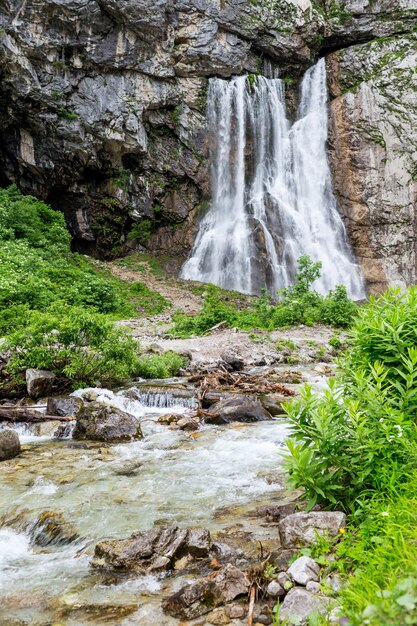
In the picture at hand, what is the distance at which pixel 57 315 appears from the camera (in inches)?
430

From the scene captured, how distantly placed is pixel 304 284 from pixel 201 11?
2027 cm

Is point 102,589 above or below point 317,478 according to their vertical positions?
below

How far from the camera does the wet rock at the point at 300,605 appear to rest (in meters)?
2.63

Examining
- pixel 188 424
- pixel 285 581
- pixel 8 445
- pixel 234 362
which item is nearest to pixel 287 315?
pixel 234 362

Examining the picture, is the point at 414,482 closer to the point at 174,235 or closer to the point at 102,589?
the point at 102,589

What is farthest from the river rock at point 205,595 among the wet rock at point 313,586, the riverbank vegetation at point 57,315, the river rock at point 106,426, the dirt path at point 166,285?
the dirt path at point 166,285

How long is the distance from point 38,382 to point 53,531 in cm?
Result: 560

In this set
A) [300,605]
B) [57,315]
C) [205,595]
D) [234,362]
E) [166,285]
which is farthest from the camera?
[166,285]

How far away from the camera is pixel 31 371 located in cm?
977

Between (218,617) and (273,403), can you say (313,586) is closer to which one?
(218,617)

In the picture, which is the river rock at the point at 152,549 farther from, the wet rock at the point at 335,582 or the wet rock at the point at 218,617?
the wet rock at the point at 335,582

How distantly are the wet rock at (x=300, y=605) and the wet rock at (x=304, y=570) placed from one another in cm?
9

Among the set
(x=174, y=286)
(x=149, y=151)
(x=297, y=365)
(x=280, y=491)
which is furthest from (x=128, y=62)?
(x=280, y=491)

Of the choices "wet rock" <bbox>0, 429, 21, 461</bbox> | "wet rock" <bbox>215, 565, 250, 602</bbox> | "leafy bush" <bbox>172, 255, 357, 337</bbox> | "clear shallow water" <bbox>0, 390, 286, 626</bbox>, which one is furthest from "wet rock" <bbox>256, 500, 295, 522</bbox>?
"leafy bush" <bbox>172, 255, 357, 337</bbox>
